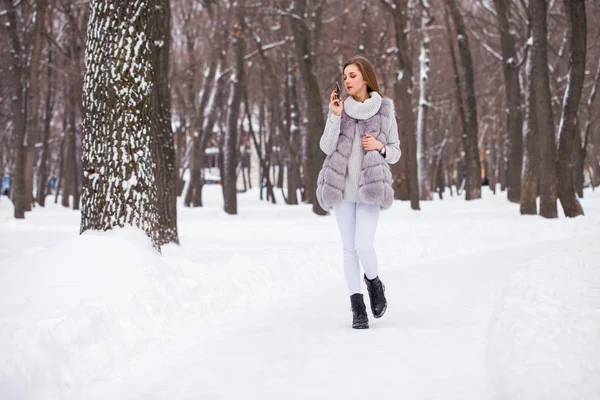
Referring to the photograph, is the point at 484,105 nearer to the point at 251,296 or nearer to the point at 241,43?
the point at 241,43

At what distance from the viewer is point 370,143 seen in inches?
207

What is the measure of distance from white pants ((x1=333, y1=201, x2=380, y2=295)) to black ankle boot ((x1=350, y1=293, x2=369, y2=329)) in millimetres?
69

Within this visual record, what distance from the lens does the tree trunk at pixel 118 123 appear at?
662cm

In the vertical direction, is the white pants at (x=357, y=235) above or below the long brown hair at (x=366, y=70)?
below

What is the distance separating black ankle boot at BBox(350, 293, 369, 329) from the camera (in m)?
5.30

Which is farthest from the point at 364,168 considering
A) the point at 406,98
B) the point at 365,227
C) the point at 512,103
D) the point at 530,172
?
the point at 512,103

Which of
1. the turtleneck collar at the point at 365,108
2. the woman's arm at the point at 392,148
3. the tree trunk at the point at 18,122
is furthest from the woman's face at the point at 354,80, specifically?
the tree trunk at the point at 18,122

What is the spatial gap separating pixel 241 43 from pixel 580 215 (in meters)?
11.0

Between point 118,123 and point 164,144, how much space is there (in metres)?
2.88

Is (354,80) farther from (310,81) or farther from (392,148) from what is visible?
(310,81)

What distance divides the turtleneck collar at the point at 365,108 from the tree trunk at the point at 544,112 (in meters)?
10.7

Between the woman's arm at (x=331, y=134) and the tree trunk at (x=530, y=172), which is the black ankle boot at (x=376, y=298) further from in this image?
the tree trunk at (x=530, y=172)

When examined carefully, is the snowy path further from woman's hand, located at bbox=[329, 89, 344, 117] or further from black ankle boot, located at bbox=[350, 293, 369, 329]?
woman's hand, located at bbox=[329, 89, 344, 117]

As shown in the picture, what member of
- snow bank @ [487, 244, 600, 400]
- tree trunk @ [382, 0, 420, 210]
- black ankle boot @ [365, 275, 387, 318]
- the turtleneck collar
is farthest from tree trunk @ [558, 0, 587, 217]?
black ankle boot @ [365, 275, 387, 318]
